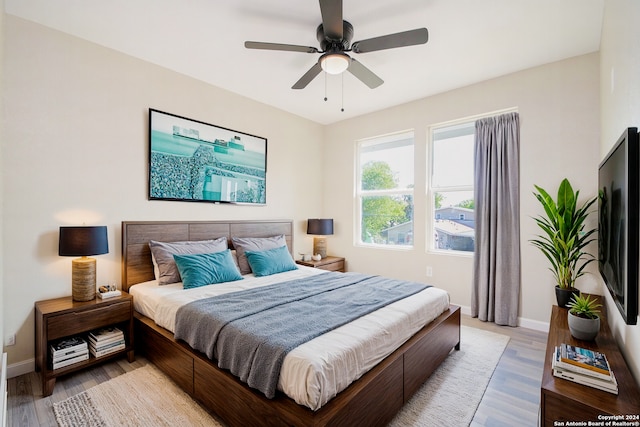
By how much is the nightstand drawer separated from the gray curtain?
377 centimetres

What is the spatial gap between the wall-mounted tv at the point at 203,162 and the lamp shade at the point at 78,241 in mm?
806

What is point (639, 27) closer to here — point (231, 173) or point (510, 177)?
point (510, 177)

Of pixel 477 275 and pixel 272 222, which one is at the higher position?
pixel 272 222

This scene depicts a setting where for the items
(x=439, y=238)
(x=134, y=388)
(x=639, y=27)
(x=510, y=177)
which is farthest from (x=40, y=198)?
(x=510, y=177)

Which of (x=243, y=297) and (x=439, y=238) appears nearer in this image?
(x=243, y=297)

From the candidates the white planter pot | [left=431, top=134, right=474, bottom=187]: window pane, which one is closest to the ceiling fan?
[left=431, top=134, right=474, bottom=187]: window pane

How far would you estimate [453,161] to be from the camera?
154 inches

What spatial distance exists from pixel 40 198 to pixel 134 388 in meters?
1.74

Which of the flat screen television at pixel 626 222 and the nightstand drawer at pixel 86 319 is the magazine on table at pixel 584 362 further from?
the nightstand drawer at pixel 86 319

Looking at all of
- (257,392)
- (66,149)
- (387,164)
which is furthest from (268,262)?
(387,164)

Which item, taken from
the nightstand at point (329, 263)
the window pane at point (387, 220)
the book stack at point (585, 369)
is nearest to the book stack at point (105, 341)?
the nightstand at point (329, 263)

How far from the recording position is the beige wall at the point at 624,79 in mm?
1333

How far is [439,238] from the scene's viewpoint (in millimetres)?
4047

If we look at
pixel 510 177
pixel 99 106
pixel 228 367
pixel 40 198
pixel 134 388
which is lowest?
pixel 134 388
